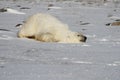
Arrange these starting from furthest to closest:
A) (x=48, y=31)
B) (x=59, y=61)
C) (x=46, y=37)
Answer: (x=48, y=31) → (x=46, y=37) → (x=59, y=61)

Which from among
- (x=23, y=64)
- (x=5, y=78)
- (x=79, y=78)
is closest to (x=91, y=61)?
(x=23, y=64)

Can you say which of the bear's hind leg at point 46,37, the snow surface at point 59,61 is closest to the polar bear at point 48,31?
the bear's hind leg at point 46,37

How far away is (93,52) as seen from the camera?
27.9 ft

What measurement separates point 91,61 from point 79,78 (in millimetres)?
1751

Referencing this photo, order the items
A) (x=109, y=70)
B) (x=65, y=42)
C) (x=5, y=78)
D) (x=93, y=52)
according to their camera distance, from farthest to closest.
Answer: (x=65, y=42) → (x=93, y=52) → (x=109, y=70) → (x=5, y=78)

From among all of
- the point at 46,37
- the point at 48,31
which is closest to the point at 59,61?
the point at 46,37

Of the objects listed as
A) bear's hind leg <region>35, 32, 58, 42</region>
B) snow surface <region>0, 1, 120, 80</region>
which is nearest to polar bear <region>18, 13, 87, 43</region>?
bear's hind leg <region>35, 32, 58, 42</region>

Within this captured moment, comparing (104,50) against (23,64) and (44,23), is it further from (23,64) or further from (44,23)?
(44,23)

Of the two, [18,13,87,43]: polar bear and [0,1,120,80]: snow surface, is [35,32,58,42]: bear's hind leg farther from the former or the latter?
[0,1,120,80]: snow surface

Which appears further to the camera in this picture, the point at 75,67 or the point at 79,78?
the point at 75,67

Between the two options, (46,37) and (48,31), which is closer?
(46,37)

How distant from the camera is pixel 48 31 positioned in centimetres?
1148

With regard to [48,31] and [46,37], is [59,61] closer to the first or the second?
[46,37]

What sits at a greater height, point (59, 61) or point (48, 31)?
point (59, 61)
